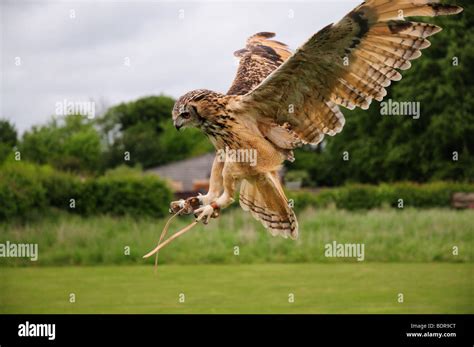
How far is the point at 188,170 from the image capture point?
94.7 feet

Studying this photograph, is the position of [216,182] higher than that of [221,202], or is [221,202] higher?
[216,182]

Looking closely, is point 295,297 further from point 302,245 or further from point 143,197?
point 143,197

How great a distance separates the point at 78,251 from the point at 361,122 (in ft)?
54.8

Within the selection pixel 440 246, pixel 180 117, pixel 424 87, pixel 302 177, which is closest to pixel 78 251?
pixel 440 246

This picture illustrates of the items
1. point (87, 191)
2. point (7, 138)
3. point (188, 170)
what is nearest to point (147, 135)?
point (188, 170)

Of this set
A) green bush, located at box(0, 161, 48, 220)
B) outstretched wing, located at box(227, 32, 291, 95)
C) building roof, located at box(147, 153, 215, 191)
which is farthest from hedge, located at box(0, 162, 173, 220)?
outstretched wing, located at box(227, 32, 291, 95)

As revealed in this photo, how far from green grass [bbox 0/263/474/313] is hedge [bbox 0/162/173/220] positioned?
189 centimetres

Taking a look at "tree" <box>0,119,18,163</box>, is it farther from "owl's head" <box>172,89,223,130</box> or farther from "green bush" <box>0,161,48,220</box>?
"owl's head" <box>172,89,223,130</box>

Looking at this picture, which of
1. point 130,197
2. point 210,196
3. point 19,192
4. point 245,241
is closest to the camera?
point 210,196

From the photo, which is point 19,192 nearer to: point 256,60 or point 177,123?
point 256,60

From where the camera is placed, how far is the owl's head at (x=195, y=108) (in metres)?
4.88

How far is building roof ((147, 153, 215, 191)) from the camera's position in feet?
91.0

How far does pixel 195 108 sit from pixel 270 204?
1.00 metres

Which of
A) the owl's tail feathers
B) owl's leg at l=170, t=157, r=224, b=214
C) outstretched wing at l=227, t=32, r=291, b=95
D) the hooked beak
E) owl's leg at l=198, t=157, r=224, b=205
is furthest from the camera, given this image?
outstretched wing at l=227, t=32, r=291, b=95
